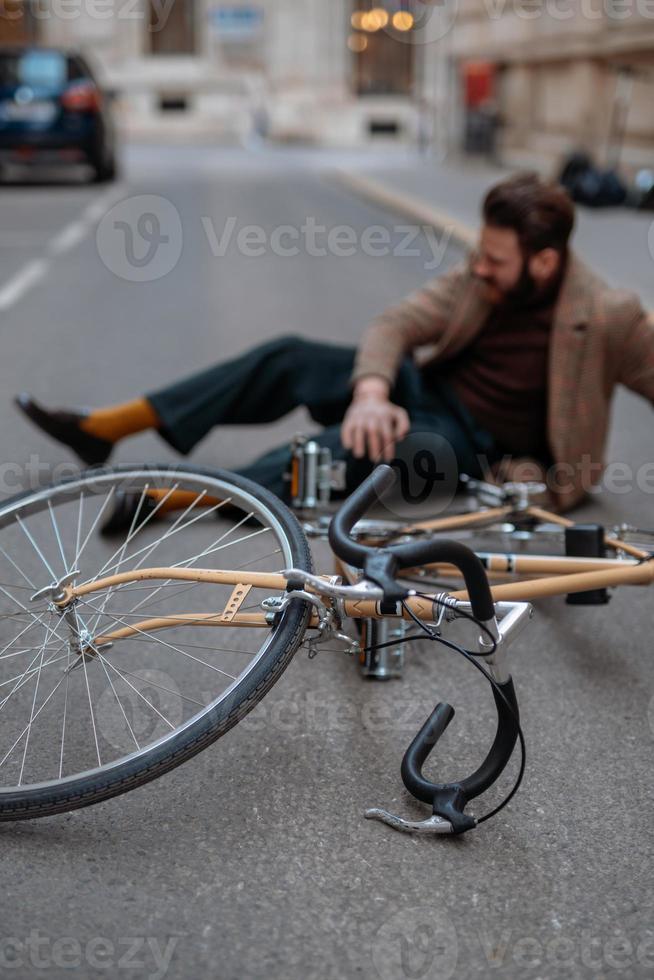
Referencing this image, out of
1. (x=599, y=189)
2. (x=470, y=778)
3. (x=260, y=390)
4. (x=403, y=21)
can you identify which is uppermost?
(x=403, y=21)

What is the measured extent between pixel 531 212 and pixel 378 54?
42224mm

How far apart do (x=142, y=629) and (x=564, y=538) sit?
1219 mm

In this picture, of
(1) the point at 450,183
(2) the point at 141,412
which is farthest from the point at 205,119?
(2) the point at 141,412

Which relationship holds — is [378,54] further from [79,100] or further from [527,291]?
[527,291]

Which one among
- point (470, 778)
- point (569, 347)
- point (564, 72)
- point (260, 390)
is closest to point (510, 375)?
point (569, 347)

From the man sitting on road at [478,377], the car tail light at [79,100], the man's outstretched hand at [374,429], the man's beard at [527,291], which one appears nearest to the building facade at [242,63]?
the car tail light at [79,100]

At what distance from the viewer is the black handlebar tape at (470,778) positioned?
8.30 ft

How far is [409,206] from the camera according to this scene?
52.9 feet

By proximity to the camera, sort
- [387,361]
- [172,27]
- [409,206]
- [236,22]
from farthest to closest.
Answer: [172,27] < [236,22] < [409,206] < [387,361]

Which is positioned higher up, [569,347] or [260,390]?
[569,347]

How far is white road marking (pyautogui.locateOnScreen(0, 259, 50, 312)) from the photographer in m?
9.49

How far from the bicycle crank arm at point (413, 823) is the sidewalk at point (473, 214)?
7.13 meters

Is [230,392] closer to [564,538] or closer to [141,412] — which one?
[141,412]

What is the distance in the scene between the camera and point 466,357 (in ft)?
14.4
